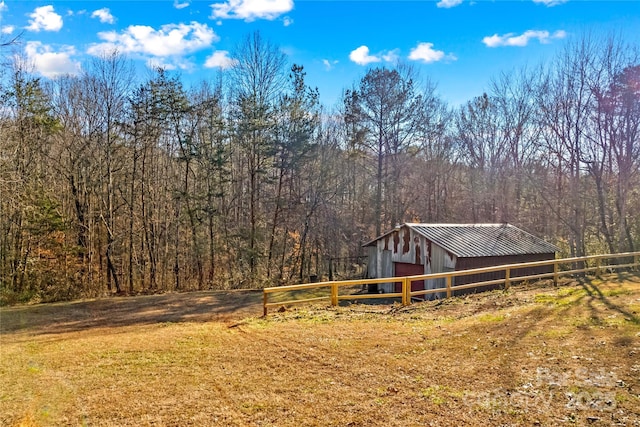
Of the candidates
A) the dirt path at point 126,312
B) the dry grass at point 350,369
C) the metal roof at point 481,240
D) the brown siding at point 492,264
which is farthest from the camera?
the metal roof at point 481,240

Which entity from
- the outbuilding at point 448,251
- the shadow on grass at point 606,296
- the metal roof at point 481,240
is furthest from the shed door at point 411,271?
the shadow on grass at point 606,296

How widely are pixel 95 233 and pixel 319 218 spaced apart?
12993mm

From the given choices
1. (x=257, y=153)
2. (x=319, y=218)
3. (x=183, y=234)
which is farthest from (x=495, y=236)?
(x=183, y=234)

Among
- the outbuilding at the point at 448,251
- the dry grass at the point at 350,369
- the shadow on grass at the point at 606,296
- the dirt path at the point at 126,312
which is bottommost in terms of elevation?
the dirt path at the point at 126,312

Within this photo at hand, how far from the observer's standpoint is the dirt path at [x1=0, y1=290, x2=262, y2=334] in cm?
1298

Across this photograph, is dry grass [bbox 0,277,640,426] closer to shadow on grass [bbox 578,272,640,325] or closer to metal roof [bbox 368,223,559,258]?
shadow on grass [bbox 578,272,640,325]

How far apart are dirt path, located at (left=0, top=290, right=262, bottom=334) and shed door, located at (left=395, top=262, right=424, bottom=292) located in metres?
6.47

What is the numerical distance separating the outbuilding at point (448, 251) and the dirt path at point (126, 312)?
627cm

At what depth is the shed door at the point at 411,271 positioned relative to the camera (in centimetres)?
1819

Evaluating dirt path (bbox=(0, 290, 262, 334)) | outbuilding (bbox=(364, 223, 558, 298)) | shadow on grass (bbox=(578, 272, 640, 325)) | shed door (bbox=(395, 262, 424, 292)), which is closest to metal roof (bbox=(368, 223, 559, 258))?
outbuilding (bbox=(364, 223, 558, 298))

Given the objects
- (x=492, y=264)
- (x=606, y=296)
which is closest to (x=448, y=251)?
(x=492, y=264)

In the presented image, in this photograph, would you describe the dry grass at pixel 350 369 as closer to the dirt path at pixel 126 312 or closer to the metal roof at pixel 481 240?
the dirt path at pixel 126 312

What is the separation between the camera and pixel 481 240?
19.0 meters

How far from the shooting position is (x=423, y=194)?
108ft
